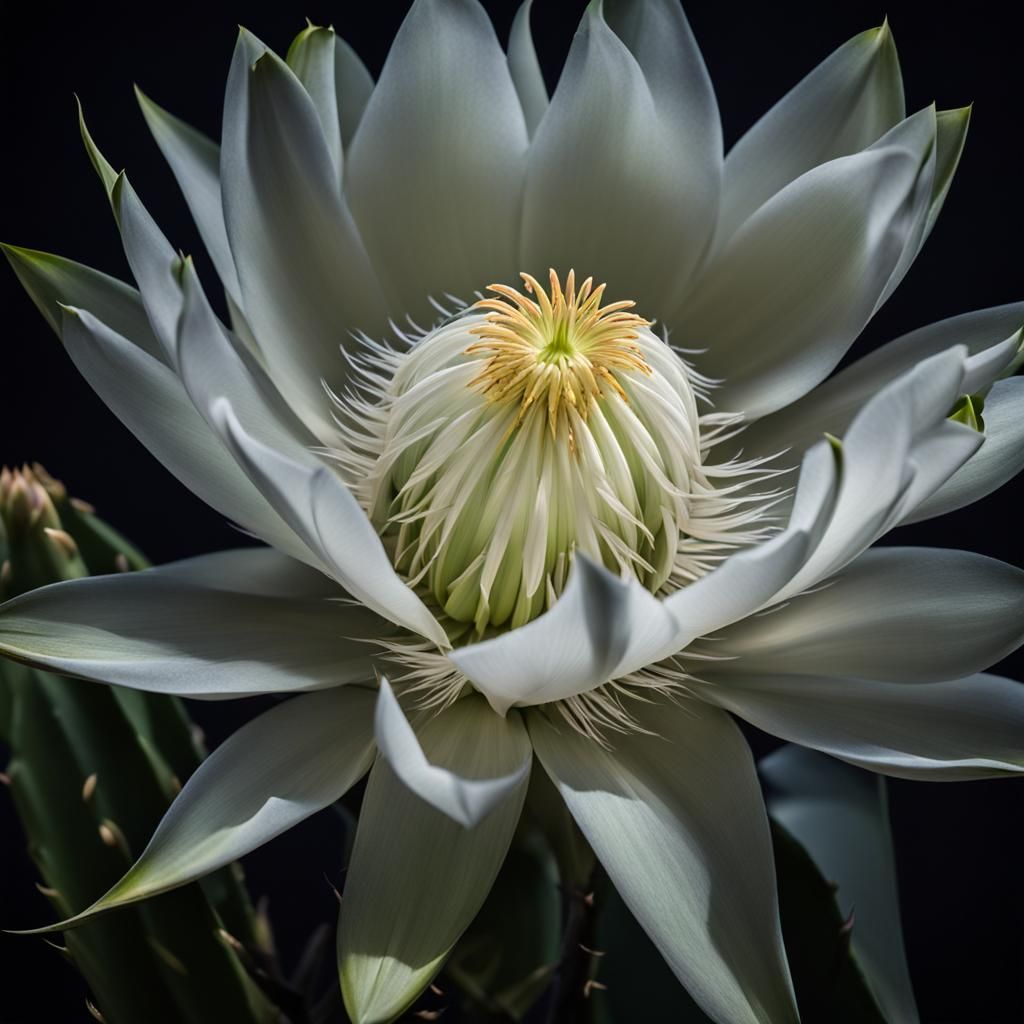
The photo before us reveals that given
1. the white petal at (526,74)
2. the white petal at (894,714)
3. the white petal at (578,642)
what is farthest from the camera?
the white petal at (526,74)

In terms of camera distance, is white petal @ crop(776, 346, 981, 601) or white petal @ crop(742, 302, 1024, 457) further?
white petal @ crop(742, 302, 1024, 457)

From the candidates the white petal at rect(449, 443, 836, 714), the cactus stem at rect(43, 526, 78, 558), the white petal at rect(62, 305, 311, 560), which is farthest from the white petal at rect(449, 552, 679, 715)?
the cactus stem at rect(43, 526, 78, 558)

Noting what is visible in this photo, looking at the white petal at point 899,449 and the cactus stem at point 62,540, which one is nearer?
the white petal at point 899,449

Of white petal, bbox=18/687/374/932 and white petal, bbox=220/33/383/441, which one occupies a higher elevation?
white petal, bbox=220/33/383/441

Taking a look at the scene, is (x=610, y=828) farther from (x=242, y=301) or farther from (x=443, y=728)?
(x=242, y=301)

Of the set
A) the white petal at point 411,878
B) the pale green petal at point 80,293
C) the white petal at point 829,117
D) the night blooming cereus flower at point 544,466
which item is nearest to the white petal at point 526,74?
the night blooming cereus flower at point 544,466

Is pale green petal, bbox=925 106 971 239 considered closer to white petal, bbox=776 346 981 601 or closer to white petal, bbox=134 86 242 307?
white petal, bbox=776 346 981 601

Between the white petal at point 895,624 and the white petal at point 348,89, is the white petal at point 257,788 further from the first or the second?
the white petal at point 348,89

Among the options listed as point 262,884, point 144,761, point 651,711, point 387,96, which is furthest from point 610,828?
point 262,884
